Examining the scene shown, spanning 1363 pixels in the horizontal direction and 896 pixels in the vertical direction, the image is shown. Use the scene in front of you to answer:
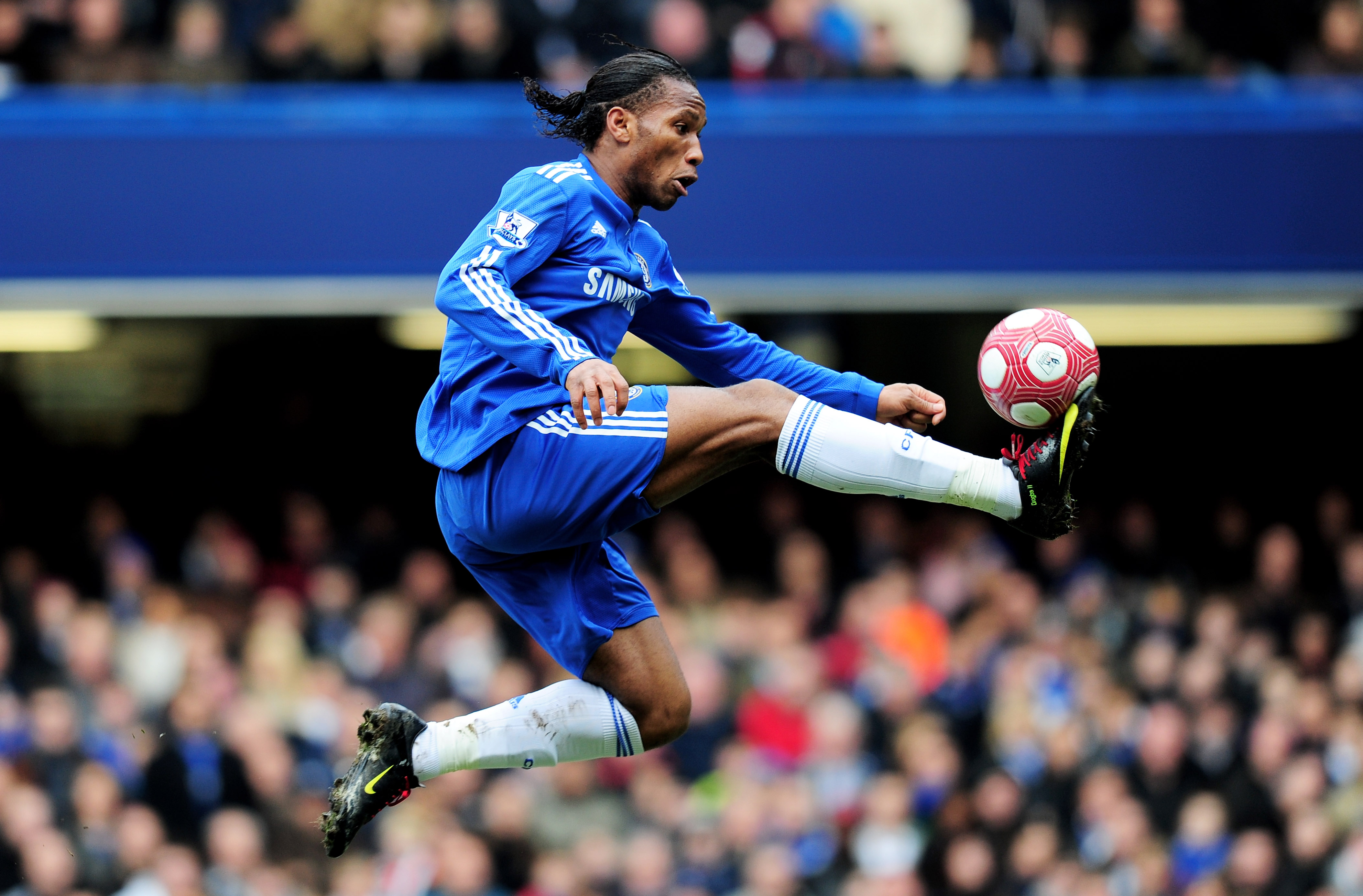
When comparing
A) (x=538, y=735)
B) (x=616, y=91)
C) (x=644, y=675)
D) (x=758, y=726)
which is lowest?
(x=758, y=726)

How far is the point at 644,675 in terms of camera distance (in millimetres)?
4156

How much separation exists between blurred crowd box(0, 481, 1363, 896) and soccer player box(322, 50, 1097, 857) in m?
3.71

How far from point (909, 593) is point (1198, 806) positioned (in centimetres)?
187

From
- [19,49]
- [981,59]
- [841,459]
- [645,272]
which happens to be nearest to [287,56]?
[19,49]

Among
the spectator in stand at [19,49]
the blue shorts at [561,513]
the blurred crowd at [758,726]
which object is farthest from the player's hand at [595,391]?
the spectator in stand at [19,49]

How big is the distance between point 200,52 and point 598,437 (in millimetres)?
5795

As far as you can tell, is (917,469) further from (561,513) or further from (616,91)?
(616,91)

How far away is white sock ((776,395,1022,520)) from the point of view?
376cm

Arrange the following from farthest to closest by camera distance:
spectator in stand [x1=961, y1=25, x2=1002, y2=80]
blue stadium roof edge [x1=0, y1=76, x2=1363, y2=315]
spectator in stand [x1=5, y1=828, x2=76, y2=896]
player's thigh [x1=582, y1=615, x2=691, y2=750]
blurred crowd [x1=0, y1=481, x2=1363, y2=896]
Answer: spectator in stand [x1=961, y1=25, x2=1002, y2=80], blue stadium roof edge [x1=0, y1=76, x2=1363, y2=315], blurred crowd [x1=0, y1=481, x2=1363, y2=896], spectator in stand [x1=5, y1=828, x2=76, y2=896], player's thigh [x1=582, y1=615, x2=691, y2=750]

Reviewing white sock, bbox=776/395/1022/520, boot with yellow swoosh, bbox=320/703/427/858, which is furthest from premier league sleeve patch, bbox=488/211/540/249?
boot with yellow swoosh, bbox=320/703/427/858

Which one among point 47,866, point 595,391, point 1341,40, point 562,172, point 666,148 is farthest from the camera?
point 1341,40

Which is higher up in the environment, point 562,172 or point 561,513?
point 562,172

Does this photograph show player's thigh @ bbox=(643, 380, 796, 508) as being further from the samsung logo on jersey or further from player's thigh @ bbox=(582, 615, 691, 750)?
player's thigh @ bbox=(582, 615, 691, 750)

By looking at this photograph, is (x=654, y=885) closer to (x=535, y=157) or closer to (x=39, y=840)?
(x=39, y=840)
